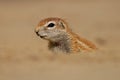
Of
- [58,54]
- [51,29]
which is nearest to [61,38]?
[51,29]

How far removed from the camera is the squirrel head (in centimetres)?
1151

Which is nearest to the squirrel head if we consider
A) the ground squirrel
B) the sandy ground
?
the ground squirrel

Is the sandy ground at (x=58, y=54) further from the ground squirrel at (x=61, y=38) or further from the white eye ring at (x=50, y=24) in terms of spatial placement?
the white eye ring at (x=50, y=24)

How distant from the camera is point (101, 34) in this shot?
1742 centimetres

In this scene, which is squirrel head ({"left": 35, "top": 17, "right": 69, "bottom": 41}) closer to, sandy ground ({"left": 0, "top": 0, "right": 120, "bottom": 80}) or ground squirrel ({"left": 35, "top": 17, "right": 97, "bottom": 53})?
ground squirrel ({"left": 35, "top": 17, "right": 97, "bottom": 53})

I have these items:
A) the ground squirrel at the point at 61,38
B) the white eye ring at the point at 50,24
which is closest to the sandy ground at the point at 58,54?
the ground squirrel at the point at 61,38

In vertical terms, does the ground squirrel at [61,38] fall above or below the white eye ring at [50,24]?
below

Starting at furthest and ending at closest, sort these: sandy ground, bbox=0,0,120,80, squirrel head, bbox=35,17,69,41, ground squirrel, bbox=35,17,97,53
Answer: ground squirrel, bbox=35,17,97,53, squirrel head, bbox=35,17,69,41, sandy ground, bbox=0,0,120,80

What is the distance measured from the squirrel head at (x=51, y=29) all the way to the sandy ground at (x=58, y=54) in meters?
0.61

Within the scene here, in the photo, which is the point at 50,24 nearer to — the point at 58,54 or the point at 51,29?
the point at 51,29

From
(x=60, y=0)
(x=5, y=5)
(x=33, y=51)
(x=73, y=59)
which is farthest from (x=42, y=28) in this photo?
(x=60, y=0)

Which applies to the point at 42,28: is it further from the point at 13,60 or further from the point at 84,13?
the point at 84,13

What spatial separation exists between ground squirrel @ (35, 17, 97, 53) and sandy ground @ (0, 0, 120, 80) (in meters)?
0.38

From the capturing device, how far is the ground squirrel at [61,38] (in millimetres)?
11680
